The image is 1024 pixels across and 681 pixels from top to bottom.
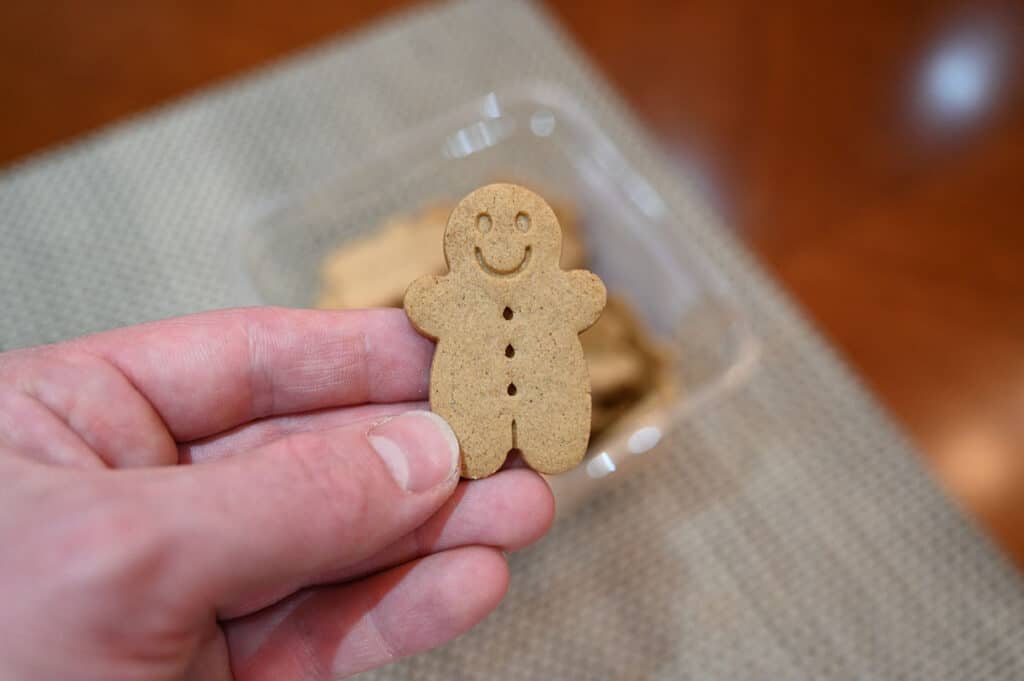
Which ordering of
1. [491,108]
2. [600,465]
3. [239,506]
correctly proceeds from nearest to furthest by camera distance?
[239,506], [600,465], [491,108]

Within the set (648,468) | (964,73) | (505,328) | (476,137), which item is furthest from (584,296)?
(964,73)

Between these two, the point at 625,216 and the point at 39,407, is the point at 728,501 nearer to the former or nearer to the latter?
the point at 625,216

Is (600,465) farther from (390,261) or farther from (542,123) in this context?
(542,123)

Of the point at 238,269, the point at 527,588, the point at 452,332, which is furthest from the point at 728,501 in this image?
the point at 238,269

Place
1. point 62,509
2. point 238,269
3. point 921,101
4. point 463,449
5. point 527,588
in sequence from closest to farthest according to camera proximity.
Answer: point 62,509, point 463,449, point 527,588, point 238,269, point 921,101

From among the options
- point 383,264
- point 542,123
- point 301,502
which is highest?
point 542,123

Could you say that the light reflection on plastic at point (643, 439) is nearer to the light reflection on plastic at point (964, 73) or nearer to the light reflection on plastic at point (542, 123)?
the light reflection on plastic at point (542, 123)

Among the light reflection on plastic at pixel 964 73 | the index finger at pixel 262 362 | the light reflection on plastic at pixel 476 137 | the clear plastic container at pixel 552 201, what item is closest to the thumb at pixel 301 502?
the index finger at pixel 262 362
